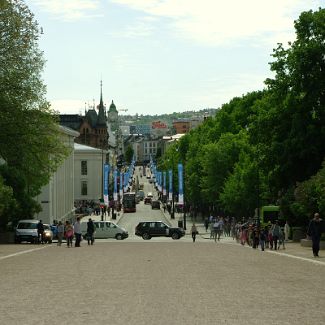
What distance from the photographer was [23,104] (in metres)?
45.3

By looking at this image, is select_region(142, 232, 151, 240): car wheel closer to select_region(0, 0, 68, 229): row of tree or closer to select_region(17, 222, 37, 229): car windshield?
select_region(17, 222, 37, 229): car windshield

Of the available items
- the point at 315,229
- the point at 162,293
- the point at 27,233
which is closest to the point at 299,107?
the point at 27,233

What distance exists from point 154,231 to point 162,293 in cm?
4973

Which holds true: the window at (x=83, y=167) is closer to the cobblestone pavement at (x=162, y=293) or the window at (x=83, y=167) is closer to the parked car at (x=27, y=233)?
the parked car at (x=27, y=233)

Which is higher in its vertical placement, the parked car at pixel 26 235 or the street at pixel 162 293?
the parked car at pixel 26 235

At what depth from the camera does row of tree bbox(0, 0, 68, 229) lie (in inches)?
1700

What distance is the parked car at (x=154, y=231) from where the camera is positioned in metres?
66.1

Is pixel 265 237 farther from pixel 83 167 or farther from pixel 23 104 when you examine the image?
pixel 83 167

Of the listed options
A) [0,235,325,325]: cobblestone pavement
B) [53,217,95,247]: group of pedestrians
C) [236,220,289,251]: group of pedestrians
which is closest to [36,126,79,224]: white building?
[236,220,289,251]: group of pedestrians

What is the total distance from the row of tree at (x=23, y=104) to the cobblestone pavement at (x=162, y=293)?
19.8 m

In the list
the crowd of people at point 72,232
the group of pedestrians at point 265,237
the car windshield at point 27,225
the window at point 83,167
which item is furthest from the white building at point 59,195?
the window at point 83,167

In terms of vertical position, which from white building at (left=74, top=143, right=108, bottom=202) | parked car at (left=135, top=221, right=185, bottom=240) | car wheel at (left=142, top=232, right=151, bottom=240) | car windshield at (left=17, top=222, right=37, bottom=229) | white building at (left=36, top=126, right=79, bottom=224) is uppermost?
white building at (left=74, top=143, right=108, bottom=202)

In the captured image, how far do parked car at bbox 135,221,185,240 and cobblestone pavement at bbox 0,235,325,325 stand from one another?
4037 centimetres

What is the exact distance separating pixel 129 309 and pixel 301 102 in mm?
39779
